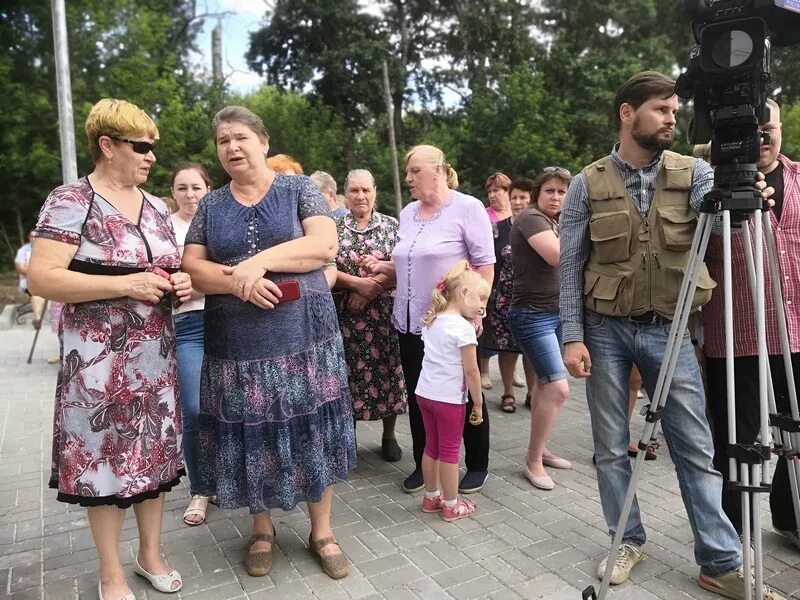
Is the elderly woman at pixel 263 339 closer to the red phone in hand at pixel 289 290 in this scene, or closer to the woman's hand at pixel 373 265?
the red phone in hand at pixel 289 290

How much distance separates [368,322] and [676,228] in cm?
213

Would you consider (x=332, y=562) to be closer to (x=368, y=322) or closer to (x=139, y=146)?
(x=368, y=322)

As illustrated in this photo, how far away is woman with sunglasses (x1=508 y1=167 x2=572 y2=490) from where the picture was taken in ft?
12.6

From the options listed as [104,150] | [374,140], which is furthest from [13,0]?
[104,150]

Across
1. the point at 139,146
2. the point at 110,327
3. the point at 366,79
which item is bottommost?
the point at 110,327

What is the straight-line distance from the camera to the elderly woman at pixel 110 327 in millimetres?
2436

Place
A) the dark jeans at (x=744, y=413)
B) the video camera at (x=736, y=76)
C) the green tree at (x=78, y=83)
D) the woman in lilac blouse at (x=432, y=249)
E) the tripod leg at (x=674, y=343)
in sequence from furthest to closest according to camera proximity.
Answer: the green tree at (x=78, y=83) → the woman in lilac blouse at (x=432, y=249) → the dark jeans at (x=744, y=413) → the tripod leg at (x=674, y=343) → the video camera at (x=736, y=76)

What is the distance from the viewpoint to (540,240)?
3.87 metres

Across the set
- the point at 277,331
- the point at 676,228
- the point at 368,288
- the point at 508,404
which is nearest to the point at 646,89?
the point at 676,228

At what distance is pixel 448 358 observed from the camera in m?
3.33

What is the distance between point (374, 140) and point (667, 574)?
21.8 meters

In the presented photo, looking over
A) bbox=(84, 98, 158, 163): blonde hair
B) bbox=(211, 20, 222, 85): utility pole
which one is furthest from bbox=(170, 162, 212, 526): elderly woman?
bbox=(211, 20, 222, 85): utility pole

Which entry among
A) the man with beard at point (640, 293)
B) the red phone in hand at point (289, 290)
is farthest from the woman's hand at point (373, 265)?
the man with beard at point (640, 293)

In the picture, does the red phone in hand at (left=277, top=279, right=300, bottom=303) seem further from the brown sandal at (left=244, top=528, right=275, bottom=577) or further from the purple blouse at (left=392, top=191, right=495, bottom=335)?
the brown sandal at (left=244, top=528, right=275, bottom=577)
